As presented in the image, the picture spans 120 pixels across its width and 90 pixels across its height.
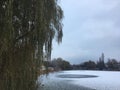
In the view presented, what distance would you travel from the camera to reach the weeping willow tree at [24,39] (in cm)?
688

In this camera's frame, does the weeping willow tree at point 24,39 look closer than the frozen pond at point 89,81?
Yes

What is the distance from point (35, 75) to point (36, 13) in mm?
1391

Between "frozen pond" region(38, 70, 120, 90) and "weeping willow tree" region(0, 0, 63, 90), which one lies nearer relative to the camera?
"weeping willow tree" region(0, 0, 63, 90)

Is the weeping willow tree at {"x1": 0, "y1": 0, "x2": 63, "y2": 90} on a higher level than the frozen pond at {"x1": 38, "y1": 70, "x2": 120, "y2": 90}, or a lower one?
higher

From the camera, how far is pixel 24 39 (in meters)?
7.60

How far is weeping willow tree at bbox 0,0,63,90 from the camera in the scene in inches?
271

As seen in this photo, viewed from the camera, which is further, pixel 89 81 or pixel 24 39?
pixel 89 81

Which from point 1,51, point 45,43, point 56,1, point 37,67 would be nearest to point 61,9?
point 56,1

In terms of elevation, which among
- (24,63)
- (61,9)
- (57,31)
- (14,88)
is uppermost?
(61,9)

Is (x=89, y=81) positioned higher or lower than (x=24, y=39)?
lower

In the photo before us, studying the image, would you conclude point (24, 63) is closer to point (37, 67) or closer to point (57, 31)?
point (37, 67)

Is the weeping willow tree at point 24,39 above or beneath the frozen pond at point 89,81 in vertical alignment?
above

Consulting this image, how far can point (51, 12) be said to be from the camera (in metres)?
7.73

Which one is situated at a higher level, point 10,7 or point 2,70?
point 10,7
